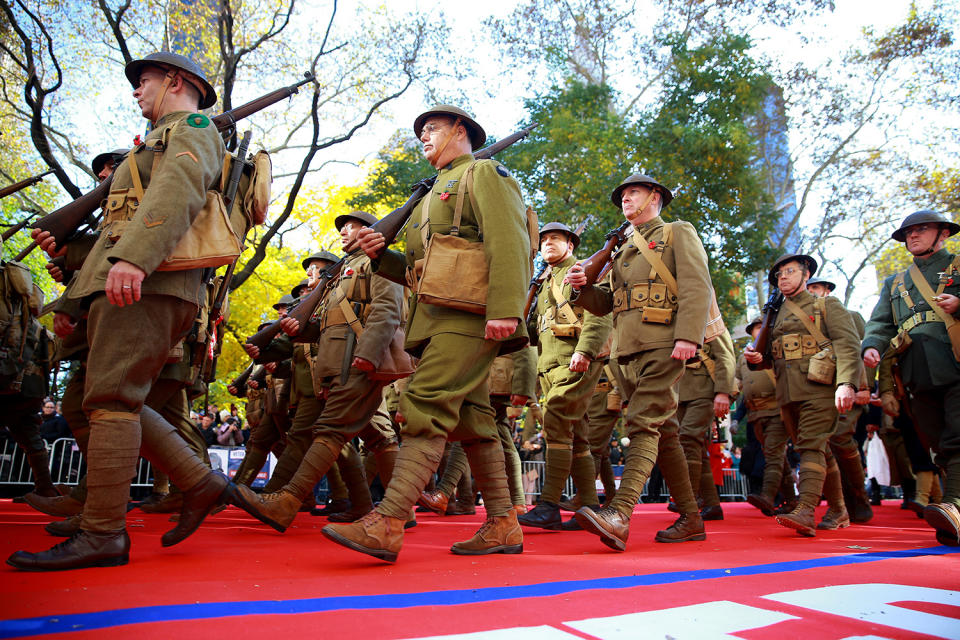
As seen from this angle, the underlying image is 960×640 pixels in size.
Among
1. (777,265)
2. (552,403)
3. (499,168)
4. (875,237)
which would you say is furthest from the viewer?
(875,237)

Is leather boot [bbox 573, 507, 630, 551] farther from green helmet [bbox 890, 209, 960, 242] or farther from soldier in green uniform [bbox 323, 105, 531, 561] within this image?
green helmet [bbox 890, 209, 960, 242]

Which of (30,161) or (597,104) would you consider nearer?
(30,161)

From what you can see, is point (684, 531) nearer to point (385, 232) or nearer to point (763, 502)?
point (385, 232)

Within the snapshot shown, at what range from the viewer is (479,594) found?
265 cm

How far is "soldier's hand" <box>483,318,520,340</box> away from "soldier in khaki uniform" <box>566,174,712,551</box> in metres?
1.36

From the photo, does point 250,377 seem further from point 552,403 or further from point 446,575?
point 446,575

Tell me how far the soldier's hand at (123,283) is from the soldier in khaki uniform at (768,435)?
6735 mm

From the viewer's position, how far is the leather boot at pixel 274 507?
4.48 meters

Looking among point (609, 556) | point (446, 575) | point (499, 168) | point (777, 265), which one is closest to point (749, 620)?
point (446, 575)

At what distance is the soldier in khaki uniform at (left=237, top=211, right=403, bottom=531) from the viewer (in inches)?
192

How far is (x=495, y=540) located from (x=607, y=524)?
30.0 inches

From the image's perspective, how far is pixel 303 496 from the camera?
489cm

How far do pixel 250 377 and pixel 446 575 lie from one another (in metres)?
6.70

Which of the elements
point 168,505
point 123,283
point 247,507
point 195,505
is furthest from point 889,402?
point 168,505
